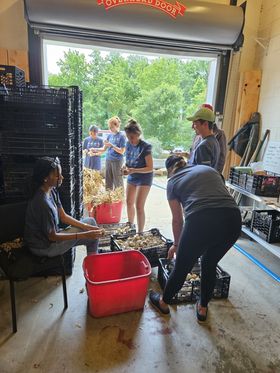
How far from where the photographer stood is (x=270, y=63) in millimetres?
3432

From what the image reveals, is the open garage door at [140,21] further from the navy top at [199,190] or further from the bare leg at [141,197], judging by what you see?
the navy top at [199,190]

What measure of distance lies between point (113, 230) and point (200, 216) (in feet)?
5.81

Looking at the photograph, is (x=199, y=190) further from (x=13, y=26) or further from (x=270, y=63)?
(x=13, y=26)

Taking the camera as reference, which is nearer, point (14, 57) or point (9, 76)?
point (9, 76)

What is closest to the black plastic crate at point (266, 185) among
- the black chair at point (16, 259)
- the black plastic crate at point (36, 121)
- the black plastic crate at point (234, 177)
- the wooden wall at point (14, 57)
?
the black plastic crate at point (234, 177)

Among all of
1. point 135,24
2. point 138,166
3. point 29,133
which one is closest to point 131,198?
point 138,166

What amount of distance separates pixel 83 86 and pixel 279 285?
19.2 ft

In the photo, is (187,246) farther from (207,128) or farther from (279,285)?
(279,285)

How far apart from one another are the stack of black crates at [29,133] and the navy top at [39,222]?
0.75ft

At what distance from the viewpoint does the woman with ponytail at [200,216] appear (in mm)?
1545

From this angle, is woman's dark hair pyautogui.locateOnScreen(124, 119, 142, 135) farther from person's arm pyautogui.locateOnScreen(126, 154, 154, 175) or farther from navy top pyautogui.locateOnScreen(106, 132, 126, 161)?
navy top pyautogui.locateOnScreen(106, 132, 126, 161)

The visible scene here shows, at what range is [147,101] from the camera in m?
7.15

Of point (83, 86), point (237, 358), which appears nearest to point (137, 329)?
point (237, 358)

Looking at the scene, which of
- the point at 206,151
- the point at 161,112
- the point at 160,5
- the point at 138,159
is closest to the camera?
the point at 206,151
